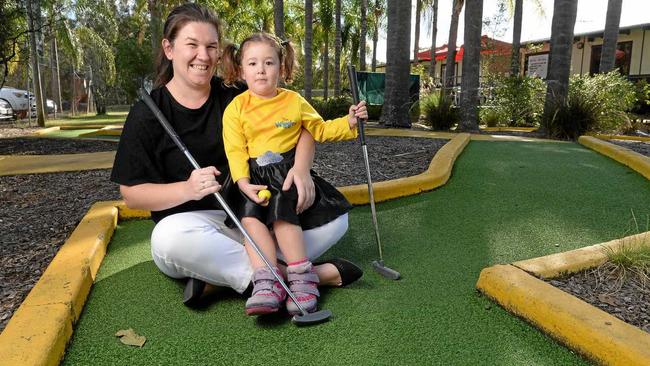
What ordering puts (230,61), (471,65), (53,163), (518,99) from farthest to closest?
(518,99) < (471,65) < (53,163) < (230,61)

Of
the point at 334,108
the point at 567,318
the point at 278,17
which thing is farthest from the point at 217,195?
the point at 334,108

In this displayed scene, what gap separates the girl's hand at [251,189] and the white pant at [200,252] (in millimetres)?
213

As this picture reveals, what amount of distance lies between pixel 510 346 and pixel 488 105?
11592 millimetres

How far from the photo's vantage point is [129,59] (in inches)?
894

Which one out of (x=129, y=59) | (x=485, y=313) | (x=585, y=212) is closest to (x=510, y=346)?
(x=485, y=313)

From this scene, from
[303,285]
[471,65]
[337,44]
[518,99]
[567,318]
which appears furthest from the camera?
[337,44]

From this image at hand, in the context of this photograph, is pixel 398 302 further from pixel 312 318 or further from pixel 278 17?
pixel 278 17

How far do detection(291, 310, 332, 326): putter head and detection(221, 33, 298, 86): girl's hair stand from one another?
1232 mm

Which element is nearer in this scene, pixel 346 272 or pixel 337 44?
pixel 346 272

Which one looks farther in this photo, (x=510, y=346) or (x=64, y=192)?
(x=64, y=192)

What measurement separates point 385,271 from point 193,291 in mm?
908

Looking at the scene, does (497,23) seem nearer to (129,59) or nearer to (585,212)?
(129,59)

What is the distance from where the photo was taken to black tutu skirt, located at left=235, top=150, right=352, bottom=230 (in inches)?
87.7

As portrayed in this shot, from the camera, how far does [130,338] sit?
1859mm
